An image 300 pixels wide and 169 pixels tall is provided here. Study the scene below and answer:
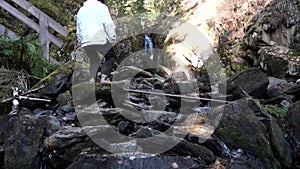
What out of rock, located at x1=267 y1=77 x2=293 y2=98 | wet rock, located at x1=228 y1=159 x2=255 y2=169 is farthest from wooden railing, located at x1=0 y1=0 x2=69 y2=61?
wet rock, located at x1=228 y1=159 x2=255 y2=169

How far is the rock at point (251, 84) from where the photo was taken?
20.2 feet

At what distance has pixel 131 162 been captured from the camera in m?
3.52

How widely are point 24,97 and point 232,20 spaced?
878 centimetres

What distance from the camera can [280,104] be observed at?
584cm

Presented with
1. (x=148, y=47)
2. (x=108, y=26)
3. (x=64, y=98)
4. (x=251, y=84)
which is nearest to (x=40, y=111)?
(x=64, y=98)

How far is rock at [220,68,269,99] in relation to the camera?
20.2 feet

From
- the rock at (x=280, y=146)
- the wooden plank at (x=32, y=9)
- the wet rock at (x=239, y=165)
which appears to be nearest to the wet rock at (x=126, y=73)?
the wooden plank at (x=32, y=9)

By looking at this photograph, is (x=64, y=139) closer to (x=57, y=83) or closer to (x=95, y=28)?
(x=95, y=28)

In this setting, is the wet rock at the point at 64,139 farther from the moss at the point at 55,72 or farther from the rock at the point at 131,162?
→ the moss at the point at 55,72

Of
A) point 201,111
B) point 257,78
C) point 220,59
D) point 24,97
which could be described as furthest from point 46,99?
point 220,59

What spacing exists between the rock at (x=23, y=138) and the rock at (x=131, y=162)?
0.78 metres

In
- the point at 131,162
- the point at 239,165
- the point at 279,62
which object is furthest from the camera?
the point at 279,62

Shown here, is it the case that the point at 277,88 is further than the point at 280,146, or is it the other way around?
the point at 277,88

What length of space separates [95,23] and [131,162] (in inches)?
98.4
